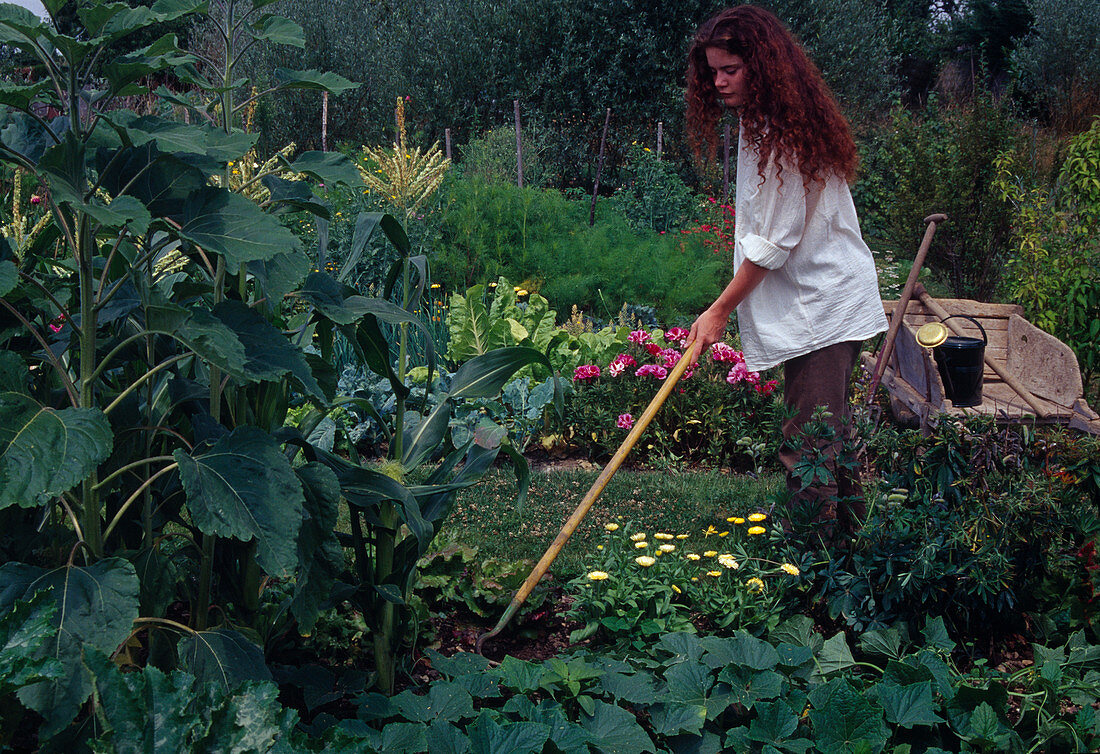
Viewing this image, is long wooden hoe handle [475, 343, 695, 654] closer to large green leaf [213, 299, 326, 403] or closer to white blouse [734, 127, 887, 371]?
white blouse [734, 127, 887, 371]

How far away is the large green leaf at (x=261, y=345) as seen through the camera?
154 cm

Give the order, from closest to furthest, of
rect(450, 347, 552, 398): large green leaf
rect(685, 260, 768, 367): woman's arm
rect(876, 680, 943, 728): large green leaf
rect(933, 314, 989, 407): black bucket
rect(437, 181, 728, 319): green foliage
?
rect(876, 680, 943, 728): large green leaf
rect(450, 347, 552, 398): large green leaf
rect(685, 260, 768, 367): woman's arm
rect(933, 314, 989, 407): black bucket
rect(437, 181, 728, 319): green foliage

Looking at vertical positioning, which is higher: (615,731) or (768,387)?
(615,731)

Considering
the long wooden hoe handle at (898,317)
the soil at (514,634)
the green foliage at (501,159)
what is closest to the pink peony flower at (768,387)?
the long wooden hoe handle at (898,317)

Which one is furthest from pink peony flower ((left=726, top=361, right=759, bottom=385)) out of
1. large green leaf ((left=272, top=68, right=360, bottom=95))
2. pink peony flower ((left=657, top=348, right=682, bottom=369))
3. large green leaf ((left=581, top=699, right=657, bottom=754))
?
large green leaf ((left=272, top=68, right=360, bottom=95))

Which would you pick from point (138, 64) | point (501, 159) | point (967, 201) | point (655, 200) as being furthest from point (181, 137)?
point (501, 159)

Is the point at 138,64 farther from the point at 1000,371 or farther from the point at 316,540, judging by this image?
the point at 1000,371

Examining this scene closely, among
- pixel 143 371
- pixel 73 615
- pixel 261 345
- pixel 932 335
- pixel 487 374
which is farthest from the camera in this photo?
Answer: pixel 932 335

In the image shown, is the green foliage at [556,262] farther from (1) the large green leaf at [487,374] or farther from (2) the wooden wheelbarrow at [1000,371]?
(1) the large green leaf at [487,374]

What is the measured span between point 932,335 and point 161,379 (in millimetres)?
3684

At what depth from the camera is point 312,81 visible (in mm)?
1755

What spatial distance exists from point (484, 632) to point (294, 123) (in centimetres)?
1471

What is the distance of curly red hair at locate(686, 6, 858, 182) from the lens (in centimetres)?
283

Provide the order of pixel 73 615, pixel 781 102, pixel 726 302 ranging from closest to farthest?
pixel 73 615
pixel 781 102
pixel 726 302
